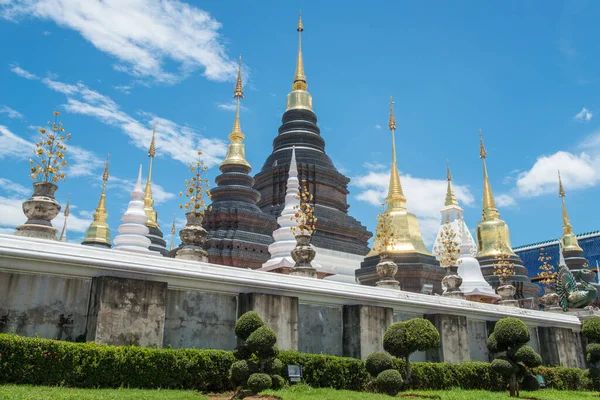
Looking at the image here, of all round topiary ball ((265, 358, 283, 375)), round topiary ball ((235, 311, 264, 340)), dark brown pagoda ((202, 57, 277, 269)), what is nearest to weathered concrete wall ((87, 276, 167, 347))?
round topiary ball ((235, 311, 264, 340))

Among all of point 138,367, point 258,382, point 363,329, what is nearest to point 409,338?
point 363,329

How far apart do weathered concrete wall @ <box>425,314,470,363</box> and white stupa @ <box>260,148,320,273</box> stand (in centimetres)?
632

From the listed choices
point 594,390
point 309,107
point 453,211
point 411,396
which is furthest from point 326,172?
point 411,396

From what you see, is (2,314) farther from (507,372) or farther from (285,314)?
(507,372)

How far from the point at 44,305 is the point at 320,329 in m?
6.90

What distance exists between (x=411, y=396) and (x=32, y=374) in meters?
7.91

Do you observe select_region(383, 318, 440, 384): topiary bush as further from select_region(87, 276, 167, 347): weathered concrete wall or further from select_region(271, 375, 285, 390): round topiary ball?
select_region(87, 276, 167, 347): weathered concrete wall

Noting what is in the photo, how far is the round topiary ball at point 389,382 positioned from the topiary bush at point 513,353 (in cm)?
305

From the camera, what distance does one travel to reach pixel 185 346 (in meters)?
12.6

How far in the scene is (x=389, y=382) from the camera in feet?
41.4

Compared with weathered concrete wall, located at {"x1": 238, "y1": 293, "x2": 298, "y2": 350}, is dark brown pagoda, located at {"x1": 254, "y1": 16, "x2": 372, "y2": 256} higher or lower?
higher

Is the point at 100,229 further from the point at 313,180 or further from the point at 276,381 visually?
the point at 276,381

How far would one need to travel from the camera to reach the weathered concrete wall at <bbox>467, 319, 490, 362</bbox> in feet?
60.1

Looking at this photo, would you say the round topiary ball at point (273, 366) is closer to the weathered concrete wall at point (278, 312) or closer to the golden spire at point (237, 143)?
the weathered concrete wall at point (278, 312)
